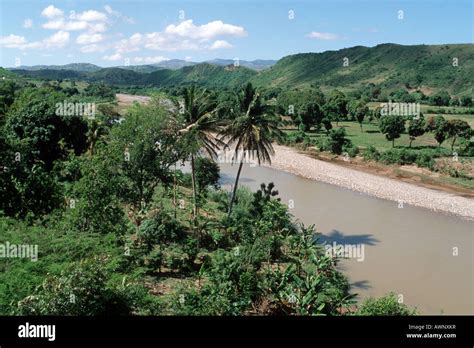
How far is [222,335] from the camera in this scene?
18.5ft

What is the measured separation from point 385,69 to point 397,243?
Result: 120 m

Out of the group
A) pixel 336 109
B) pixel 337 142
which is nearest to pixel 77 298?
pixel 337 142

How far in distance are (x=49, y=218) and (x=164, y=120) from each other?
295 inches

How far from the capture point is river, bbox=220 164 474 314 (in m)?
21.0

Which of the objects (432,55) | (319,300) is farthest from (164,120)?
(432,55)

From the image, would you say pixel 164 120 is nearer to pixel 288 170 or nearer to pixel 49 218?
pixel 49 218

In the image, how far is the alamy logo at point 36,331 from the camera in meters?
5.59

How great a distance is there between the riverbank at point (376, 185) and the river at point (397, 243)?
1.22m

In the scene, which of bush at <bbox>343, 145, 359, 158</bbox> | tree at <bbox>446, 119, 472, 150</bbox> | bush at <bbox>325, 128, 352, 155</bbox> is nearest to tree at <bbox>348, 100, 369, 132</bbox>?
bush at <bbox>325, 128, 352, 155</bbox>

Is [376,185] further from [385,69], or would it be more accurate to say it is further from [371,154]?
[385,69]

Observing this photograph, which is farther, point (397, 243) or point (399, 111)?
point (399, 111)

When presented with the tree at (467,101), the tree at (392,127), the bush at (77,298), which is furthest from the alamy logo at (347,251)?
the tree at (467,101)

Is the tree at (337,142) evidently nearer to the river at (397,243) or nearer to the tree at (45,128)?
the river at (397,243)

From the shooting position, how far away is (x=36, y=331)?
18.4 ft
